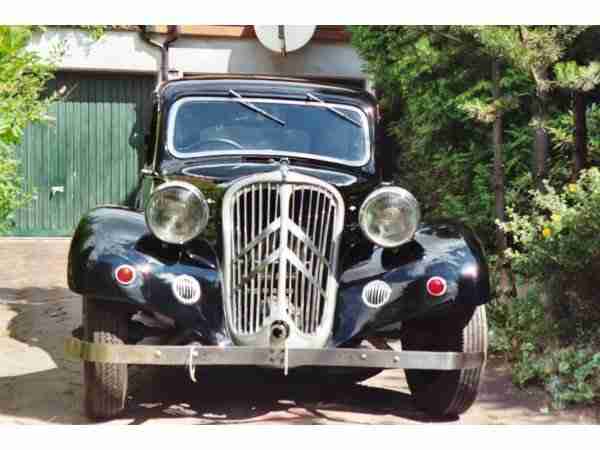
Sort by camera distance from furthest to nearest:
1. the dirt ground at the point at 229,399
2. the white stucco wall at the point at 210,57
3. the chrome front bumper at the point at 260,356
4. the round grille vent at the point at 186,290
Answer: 1. the white stucco wall at the point at 210,57
2. the dirt ground at the point at 229,399
3. the round grille vent at the point at 186,290
4. the chrome front bumper at the point at 260,356

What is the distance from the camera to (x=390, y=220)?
4.29 m

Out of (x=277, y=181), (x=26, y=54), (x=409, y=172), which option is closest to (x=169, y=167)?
(x=277, y=181)

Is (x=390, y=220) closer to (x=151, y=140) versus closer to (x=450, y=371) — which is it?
(x=450, y=371)

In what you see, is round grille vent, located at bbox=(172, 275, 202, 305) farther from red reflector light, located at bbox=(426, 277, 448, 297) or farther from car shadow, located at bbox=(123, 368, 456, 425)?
red reflector light, located at bbox=(426, 277, 448, 297)

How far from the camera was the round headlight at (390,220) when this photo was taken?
14.0 feet

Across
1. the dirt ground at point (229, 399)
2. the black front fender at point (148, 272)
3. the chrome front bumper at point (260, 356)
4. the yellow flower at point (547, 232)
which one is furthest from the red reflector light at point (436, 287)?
the yellow flower at point (547, 232)

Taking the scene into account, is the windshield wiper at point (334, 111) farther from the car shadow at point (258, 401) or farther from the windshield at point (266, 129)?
the car shadow at point (258, 401)

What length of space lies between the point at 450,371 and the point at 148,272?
1.55 metres

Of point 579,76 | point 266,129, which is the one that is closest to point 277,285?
point 266,129

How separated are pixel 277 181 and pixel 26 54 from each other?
2.60 m

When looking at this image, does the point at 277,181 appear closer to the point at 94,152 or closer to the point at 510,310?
the point at 510,310

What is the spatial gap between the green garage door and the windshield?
6.57 metres

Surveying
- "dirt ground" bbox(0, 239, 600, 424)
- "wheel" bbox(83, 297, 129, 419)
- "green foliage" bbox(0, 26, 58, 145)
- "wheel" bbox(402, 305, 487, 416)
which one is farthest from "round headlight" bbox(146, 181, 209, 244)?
"green foliage" bbox(0, 26, 58, 145)
